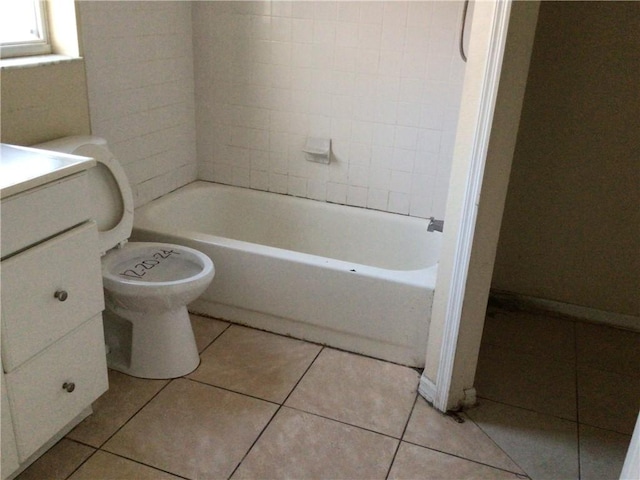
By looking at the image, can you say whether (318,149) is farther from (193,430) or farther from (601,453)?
(601,453)

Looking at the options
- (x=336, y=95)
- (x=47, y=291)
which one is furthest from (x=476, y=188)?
(x=47, y=291)

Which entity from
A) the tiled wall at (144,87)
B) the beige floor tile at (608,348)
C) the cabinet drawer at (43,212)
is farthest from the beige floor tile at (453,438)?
the tiled wall at (144,87)

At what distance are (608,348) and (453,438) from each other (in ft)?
3.32

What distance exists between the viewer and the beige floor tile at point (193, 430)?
181 cm

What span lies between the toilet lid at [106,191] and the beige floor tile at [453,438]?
1.27 m

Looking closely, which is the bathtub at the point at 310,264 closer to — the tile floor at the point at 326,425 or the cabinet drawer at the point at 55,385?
the tile floor at the point at 326,425

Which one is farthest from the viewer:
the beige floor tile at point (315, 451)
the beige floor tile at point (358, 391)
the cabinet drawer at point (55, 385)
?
the beige floor tile at point (358, 391)

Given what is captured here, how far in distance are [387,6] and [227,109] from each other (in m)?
0.95

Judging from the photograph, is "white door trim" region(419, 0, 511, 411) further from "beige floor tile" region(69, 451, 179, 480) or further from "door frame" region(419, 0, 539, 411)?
"beige floor tile" region(69, 451, 179, 480)

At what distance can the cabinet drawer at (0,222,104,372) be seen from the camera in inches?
57.8

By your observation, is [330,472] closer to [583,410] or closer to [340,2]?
[583,410]

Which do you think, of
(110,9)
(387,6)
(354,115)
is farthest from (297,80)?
(110,9)

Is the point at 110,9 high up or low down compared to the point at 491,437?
up

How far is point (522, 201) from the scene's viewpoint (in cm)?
269
